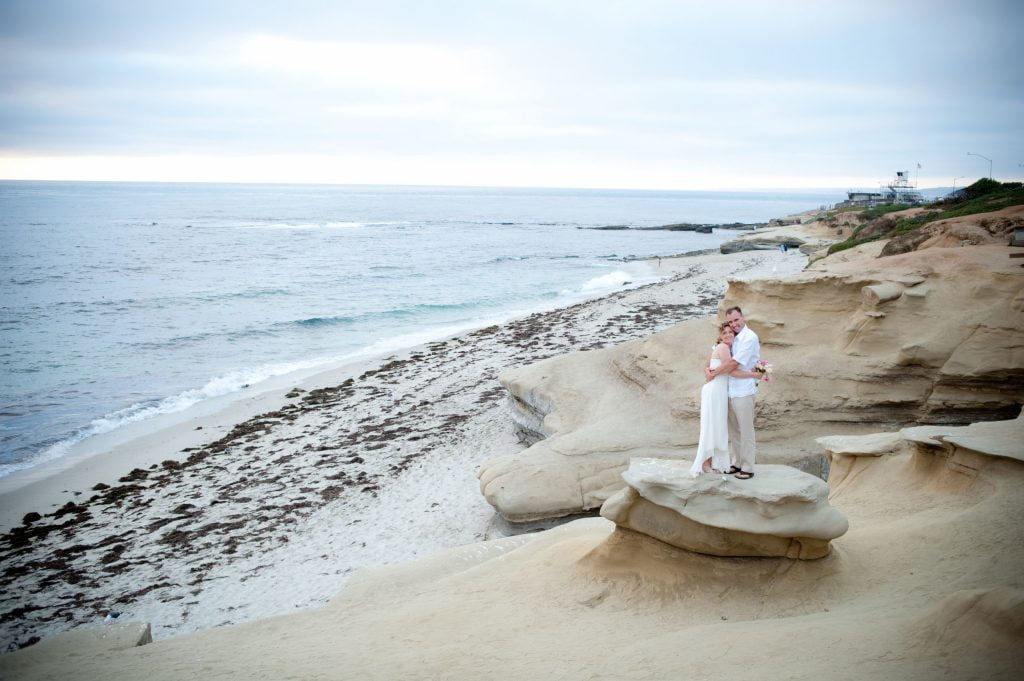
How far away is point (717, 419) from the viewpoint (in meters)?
6.95

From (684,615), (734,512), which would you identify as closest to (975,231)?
(734,512)

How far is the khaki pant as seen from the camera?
699 cm

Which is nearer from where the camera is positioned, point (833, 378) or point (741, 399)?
point (741, 399)

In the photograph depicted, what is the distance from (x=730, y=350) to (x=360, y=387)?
15819 millimetres

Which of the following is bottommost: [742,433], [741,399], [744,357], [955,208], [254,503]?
[254,503]

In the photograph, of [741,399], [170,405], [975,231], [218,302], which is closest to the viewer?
[741,399]

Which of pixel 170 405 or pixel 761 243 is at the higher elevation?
pixel 761 243

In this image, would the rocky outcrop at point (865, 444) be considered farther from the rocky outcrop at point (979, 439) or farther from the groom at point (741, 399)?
the groom at point (741, 399)

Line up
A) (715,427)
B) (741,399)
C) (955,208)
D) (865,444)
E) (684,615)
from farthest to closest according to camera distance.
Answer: (955,208) < (865,444) < (741,399) < (715,427) < (684,615)

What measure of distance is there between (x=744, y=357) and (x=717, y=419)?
694 millimetres

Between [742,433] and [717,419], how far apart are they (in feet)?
1.00

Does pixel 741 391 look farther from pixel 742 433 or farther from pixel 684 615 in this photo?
pixel 684 615

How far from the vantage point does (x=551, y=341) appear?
24.6 meters

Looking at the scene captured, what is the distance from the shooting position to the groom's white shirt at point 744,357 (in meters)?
6.99
